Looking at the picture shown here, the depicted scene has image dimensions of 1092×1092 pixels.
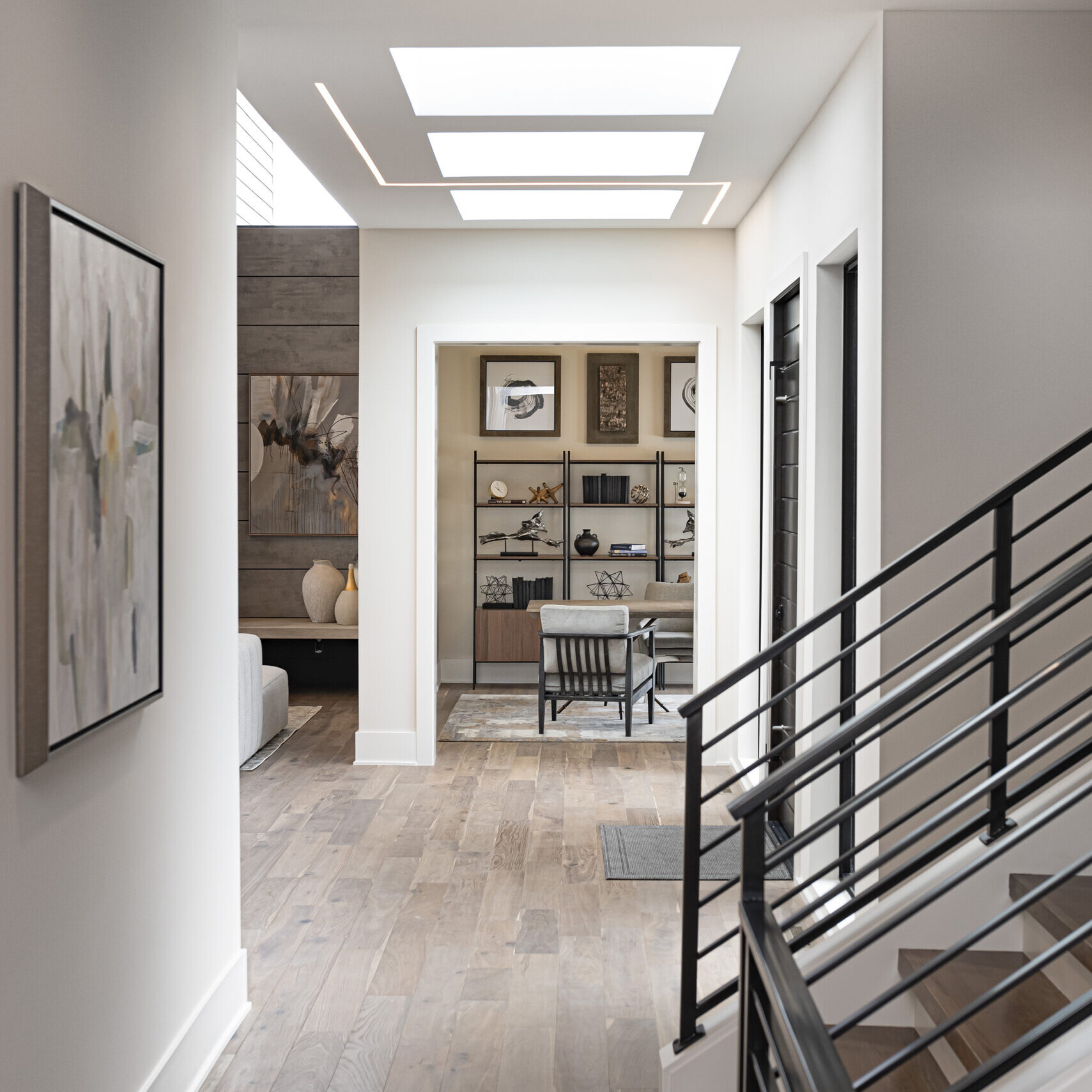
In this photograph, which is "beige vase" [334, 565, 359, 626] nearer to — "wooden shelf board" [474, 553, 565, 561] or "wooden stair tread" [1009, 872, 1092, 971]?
"wooden shelf board" [474, 553, 565, 561]

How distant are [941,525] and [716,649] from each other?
9.33 ft

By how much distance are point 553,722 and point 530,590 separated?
5.82ft

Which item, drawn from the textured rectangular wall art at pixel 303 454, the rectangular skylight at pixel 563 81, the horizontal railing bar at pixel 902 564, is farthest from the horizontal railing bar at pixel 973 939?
the textured rectangular wall art at pixel 303 454

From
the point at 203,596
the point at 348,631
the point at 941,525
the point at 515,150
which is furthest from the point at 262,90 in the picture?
the point at 348,631

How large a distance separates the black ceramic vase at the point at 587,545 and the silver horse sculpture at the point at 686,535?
1.97ft

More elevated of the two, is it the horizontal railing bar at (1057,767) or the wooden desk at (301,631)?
the horizontal railing bar at (1057,767)

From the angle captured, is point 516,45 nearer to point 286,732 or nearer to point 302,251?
point 286,732

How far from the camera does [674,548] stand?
8.38 m

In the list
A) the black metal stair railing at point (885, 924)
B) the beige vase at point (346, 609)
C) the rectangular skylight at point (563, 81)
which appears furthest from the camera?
the beige vase at point (346, 609)

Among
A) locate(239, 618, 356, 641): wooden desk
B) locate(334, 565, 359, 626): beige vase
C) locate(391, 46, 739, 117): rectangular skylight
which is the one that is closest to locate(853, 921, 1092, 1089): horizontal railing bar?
locate(391, 46, 739, 117): rectangular skylight

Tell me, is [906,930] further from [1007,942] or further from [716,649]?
[716,649]

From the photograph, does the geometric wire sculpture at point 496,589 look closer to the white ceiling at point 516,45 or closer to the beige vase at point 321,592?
the beige vase at point 321,592

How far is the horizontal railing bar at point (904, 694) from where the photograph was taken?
150 cm

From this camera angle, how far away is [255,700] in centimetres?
573
